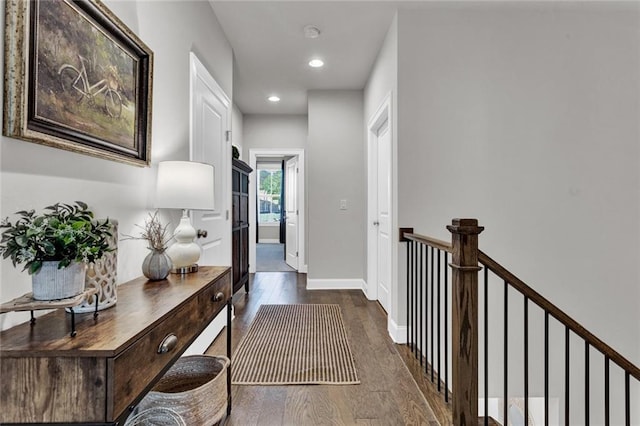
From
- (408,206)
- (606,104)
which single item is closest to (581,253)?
(606,104)

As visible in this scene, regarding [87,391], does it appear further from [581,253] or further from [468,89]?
[581,253]

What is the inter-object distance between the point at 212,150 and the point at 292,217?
3840 mm

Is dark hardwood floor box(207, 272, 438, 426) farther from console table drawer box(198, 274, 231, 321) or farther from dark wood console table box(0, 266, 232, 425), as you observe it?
dark wood console table box(0, 266, 232, 425)

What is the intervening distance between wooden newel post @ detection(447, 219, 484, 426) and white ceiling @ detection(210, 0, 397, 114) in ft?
6.73

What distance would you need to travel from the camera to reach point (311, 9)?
276 cm

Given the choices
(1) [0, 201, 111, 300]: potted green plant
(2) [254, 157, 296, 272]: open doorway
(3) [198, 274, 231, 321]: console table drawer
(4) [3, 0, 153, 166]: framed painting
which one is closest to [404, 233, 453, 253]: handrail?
(3) [198, 274, 231, 321]: console table drawer

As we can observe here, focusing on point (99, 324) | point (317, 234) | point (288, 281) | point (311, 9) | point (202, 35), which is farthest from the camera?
point (288, 281)

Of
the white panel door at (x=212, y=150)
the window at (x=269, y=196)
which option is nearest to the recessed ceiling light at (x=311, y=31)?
the white panel door at (x=212, y=150)

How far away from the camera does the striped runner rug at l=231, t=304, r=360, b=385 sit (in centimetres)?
220

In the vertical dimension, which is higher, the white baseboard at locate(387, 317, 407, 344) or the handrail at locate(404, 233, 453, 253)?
the handrail at locate(404, 233, 453, 253)

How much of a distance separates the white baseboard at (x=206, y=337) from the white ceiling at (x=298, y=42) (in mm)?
2370

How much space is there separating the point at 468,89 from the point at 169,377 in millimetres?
2808

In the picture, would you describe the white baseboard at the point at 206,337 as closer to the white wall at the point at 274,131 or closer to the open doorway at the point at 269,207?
the white wall at the point at 274,131

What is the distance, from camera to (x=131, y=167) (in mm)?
1670
